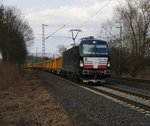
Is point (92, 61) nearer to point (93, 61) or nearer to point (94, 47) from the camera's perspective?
point (93, 61)

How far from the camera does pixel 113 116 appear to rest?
42.5ft

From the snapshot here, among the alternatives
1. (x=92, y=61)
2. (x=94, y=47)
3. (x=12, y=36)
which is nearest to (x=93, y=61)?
(x=92, y=61)

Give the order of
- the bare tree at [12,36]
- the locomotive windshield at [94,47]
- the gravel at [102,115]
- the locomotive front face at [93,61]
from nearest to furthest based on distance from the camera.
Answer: the gravel at [102,115], the locomotive front face at [93,61], the locomotive windshield at [94,47], the bare tree at [12,36]

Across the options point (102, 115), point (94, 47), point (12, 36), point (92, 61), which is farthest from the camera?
point (12, 36)

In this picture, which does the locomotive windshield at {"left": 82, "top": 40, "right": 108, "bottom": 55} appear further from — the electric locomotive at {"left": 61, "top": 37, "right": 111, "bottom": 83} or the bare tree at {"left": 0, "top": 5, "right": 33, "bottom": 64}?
the bare tree at {"left": 0, "top": 5, "right": 33, "bottom": 64}

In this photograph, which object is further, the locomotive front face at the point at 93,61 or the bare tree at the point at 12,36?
the bare tree at the point at 12,36

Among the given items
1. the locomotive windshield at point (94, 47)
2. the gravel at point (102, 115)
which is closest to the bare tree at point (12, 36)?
the locomotive windshield at point (94, 47)

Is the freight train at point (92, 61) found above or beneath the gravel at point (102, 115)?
above

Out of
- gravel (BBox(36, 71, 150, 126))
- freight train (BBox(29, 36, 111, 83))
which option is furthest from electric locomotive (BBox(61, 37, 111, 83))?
gravel (BBox(36, 71, 150, 126))

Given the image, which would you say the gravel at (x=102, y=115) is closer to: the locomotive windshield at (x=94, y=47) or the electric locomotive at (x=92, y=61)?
the electric locomotive at (x=92, y=61)

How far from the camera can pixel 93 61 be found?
2958cm

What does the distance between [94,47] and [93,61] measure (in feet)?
4.26

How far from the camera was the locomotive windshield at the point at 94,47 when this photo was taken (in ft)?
98.2

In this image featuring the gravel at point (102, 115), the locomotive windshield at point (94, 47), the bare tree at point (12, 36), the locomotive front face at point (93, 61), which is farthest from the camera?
the bare tree at point (12, 36)
